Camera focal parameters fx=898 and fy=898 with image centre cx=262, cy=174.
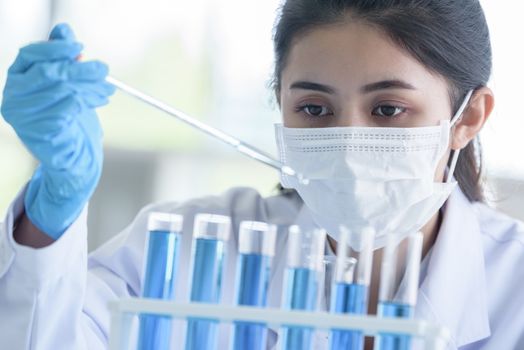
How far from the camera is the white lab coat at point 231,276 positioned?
1.53m

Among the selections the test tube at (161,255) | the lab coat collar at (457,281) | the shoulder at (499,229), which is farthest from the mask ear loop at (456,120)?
the test tube at (161,255)

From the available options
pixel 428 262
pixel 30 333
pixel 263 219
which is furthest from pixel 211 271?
pixel 263 219

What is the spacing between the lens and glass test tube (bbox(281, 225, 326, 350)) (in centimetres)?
125

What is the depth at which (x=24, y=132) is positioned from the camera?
1.43 meters

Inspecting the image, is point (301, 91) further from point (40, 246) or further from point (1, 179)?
point (1, 179)

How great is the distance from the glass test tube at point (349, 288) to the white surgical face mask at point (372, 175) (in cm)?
58

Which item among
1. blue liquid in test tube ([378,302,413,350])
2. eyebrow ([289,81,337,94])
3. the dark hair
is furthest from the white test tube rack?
the dark hair

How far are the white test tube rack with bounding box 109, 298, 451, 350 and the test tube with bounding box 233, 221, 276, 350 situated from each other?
0.29 feet

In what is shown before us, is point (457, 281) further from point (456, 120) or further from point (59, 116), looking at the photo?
point (59, 116)

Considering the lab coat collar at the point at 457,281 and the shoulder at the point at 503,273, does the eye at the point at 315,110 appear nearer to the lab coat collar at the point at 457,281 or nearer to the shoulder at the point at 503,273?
the lab coat collar at the point at 457,281

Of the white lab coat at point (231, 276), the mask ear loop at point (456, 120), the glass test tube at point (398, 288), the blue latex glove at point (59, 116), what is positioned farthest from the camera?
the mask ear loop at point (456, 120)

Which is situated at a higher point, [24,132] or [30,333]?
[24,132]

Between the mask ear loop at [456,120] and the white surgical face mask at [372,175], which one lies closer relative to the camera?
the white surgical face mask at [372,175]

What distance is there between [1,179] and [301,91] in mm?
2359
